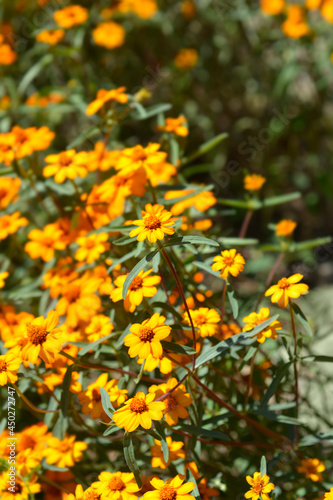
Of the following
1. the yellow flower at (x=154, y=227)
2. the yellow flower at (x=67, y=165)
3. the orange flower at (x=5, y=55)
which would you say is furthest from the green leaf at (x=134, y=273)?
the orange flower at (x=5, y=55)

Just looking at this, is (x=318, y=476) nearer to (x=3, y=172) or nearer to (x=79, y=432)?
(x=79, y=432)

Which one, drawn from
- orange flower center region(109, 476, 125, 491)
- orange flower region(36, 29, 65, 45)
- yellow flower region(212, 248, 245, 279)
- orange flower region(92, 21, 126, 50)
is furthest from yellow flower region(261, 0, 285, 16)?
orange flower center region(109, 476, 125, 491)

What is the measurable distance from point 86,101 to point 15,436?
1438 mm

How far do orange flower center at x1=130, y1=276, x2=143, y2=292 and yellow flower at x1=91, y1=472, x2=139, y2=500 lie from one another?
1.23ft

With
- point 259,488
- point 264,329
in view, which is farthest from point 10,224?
point 259,488

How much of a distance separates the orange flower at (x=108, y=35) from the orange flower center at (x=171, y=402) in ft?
7.02

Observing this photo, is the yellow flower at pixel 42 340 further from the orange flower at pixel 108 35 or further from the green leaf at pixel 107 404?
the orange flower at pixel 108 35

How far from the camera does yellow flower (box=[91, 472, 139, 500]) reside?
108 cm

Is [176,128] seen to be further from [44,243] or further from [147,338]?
[147,338]

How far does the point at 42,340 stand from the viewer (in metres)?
1.12

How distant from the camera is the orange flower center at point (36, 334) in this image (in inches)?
43.7

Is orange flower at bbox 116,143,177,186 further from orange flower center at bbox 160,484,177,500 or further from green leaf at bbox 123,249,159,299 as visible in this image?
orange flower center at bbox 160,484,177,500

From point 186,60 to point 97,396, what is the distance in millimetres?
2234

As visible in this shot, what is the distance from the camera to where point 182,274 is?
1.43 m
